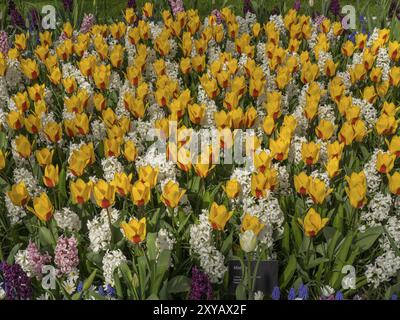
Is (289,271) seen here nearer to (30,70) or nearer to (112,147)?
(112,147)

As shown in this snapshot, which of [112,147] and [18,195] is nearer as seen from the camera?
[18,195]

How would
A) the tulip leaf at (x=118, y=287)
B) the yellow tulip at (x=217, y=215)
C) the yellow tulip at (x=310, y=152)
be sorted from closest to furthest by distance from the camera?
the tulip leaf at (x=118, y=287), the yellow tulip at (x=217, y=215), the yellow tulip at (x=310, y=152)

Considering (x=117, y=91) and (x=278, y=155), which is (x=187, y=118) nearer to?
(x=117, y=91)

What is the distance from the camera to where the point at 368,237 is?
3.06 meters

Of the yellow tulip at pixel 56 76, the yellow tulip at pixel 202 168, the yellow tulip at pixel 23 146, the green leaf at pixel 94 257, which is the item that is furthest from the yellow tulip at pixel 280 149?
the yellow tulip at pixel 56 76

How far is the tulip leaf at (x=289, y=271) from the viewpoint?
2873mm

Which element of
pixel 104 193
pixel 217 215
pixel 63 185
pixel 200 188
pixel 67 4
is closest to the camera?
pixel 217 215

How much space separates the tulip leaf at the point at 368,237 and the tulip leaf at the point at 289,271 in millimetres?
352

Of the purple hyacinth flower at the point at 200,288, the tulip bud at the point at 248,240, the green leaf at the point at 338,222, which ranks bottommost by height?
the green leaf at the point at 338,222

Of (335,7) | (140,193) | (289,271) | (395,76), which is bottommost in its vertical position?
(289,271)

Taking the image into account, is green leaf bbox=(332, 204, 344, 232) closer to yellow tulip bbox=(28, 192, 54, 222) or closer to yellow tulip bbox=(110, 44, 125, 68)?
yellow tulip bbox=(28, 192, 54, 222)

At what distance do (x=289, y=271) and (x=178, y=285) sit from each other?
1.57ft

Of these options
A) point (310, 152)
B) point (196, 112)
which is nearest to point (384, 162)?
point (310, 152)

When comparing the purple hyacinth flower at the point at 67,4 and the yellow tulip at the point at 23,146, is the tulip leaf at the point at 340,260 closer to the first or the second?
the yellow tulip at the point at 23,146
